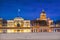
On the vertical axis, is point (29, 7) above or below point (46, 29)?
above

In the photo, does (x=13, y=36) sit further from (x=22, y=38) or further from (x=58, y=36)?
(x=58, y=36)

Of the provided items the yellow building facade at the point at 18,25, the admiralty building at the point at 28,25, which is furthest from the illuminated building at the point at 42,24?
the yellow building facade at the point at 18,25

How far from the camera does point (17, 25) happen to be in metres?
3.31

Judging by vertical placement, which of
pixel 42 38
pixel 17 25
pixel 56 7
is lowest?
pixel 42 38

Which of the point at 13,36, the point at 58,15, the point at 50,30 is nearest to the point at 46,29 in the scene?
the point at 50,30

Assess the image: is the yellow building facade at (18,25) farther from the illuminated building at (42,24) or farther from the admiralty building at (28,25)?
the illuminated building at (42,24)

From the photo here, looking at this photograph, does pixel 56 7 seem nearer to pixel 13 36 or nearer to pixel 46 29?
pixel 46 29

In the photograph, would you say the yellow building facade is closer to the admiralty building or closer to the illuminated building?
the admiralty building

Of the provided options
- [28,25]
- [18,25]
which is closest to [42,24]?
[28,25]

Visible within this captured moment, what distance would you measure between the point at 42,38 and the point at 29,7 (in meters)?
0.59

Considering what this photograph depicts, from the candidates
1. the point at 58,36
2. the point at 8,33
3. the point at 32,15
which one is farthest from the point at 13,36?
the point at 58,36

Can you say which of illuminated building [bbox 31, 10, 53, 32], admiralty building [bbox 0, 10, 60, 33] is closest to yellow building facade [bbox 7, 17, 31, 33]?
admiralty building [bbox 0, 10, 60, 33]

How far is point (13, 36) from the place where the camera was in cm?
322

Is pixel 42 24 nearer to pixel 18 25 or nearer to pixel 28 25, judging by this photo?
pixel 28 25
